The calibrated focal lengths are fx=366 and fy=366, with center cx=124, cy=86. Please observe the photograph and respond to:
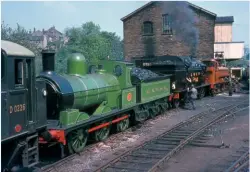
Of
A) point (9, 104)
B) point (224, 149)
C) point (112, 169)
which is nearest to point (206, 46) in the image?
point (224, 149)

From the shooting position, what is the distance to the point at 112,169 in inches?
348

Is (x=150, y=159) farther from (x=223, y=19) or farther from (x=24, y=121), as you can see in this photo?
(x=223, y=19)

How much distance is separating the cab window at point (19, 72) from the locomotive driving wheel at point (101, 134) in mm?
4383

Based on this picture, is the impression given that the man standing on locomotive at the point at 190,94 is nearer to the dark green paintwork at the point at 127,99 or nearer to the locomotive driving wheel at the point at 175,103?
the locomotive driving wheel at the point at 175,103

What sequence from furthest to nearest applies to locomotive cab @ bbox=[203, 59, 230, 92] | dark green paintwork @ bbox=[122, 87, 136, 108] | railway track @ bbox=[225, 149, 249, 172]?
locomotive cab @ bbox=[203, 59, 230, 92] < dark green paintwork @ bbox=[122, 87, 136, 108] < railway track @ bbox=[225, 149, 249, 172]

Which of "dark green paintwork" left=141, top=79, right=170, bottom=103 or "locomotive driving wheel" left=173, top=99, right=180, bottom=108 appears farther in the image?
"locomotive driving wheel" left=173, top=99, right=180, bottom=108

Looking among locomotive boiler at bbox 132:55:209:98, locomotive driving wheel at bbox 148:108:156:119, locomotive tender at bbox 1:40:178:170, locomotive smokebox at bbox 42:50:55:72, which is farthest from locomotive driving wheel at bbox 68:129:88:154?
locomotive boiler at bbox 132:55:209:98

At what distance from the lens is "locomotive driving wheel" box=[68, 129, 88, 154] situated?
389 inches

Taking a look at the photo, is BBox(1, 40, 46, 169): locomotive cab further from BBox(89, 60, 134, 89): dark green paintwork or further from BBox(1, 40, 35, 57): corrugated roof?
BBox(89, 60, 134, 89): dark green paintwork

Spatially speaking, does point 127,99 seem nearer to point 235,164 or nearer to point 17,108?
point 235,164

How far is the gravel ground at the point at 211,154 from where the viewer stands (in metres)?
9.12

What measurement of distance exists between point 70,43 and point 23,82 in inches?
1903

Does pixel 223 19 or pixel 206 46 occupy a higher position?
pixel 223 19

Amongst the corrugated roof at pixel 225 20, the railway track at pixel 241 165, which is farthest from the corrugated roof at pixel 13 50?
the corrugated roof at pixel 225 20
